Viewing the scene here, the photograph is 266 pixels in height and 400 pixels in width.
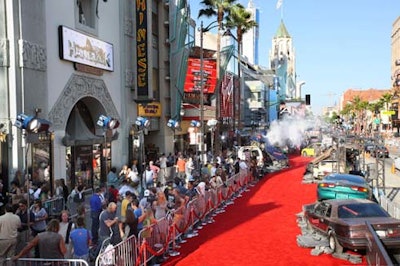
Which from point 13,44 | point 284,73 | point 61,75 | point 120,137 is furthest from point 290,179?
point 284,73

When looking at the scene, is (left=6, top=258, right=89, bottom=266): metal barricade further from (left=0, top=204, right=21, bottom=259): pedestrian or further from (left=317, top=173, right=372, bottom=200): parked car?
(left=317, top=173, right=372, bottom=200): parked car

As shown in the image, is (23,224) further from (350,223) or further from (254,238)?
(350,223)

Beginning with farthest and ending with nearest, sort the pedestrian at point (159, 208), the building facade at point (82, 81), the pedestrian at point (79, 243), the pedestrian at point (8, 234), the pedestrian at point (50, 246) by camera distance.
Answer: the building facade at point (82, 81), the pedestrian at point (159, 208), the pedestrian at point (8, 234), the pedestrian at point (79, 243), the pedestrian at point (50, 246)

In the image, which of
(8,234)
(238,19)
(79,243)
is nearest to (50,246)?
(79,243)

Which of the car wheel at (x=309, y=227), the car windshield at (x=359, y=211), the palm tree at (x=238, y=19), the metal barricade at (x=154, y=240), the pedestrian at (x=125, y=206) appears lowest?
the car wheel at (x=309, y=227)

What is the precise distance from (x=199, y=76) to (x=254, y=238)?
23140 millimetres

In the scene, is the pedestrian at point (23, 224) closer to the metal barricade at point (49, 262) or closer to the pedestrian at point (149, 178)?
the metal barricade at point (49, 262)

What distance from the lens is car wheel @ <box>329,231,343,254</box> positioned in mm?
11680

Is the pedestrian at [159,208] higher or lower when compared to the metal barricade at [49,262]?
higher

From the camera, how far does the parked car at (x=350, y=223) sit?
10797 mm

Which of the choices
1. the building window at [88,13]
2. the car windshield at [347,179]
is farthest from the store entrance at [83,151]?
the car windshield at [347,179]

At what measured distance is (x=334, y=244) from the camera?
465 inches

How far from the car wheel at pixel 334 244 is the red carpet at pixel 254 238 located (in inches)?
11.5

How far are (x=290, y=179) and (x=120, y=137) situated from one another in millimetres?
10537
